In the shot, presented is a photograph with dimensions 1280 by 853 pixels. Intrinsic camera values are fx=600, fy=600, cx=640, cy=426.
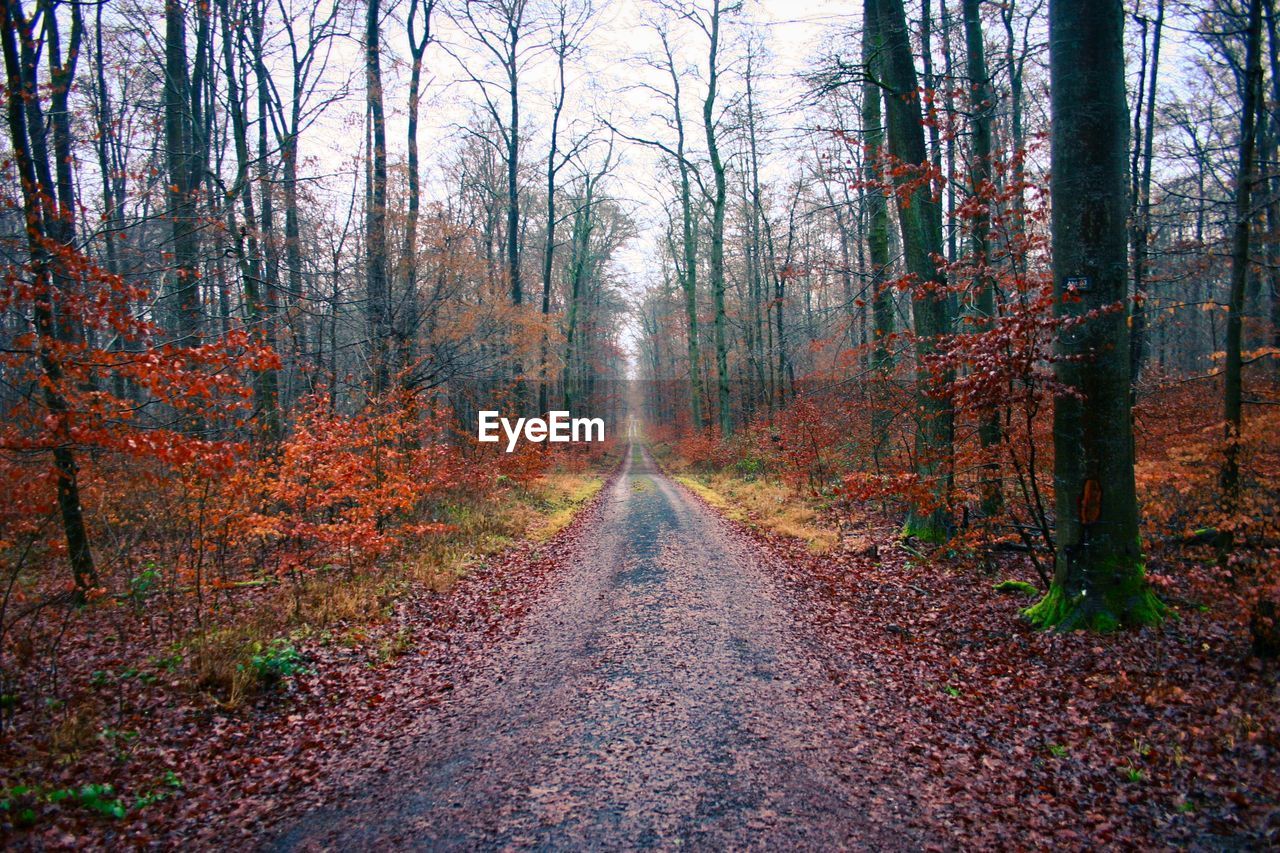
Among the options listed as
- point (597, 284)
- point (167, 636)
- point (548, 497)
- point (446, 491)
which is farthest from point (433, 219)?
point (597, 284)

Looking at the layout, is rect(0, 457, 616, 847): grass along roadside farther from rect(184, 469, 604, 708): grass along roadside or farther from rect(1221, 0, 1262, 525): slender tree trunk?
rect(1221, 0, 1262, 525): slender tree trunk

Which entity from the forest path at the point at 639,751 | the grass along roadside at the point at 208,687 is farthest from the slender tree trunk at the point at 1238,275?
the grass along roadside at the point at 208,687

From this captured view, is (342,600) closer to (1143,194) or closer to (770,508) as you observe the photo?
(770,508)

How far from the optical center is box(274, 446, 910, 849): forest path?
3.22 metres

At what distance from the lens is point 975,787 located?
3.43m

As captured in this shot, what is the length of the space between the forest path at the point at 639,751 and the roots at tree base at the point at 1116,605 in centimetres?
207

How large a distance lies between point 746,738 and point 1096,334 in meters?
4.30

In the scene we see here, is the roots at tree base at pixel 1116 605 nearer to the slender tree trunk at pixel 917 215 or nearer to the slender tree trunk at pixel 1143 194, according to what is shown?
the slender tree trunk at pixel 917 215

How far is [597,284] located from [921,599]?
99.2 feet

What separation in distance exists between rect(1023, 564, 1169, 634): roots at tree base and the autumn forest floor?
0.63ft

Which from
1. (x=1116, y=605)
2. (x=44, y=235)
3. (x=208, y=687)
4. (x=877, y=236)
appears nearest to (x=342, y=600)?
(x=208, y=687)

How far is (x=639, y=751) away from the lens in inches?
156

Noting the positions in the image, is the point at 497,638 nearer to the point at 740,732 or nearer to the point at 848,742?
the point at 740,732

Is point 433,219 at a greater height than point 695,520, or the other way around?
point 433,219
